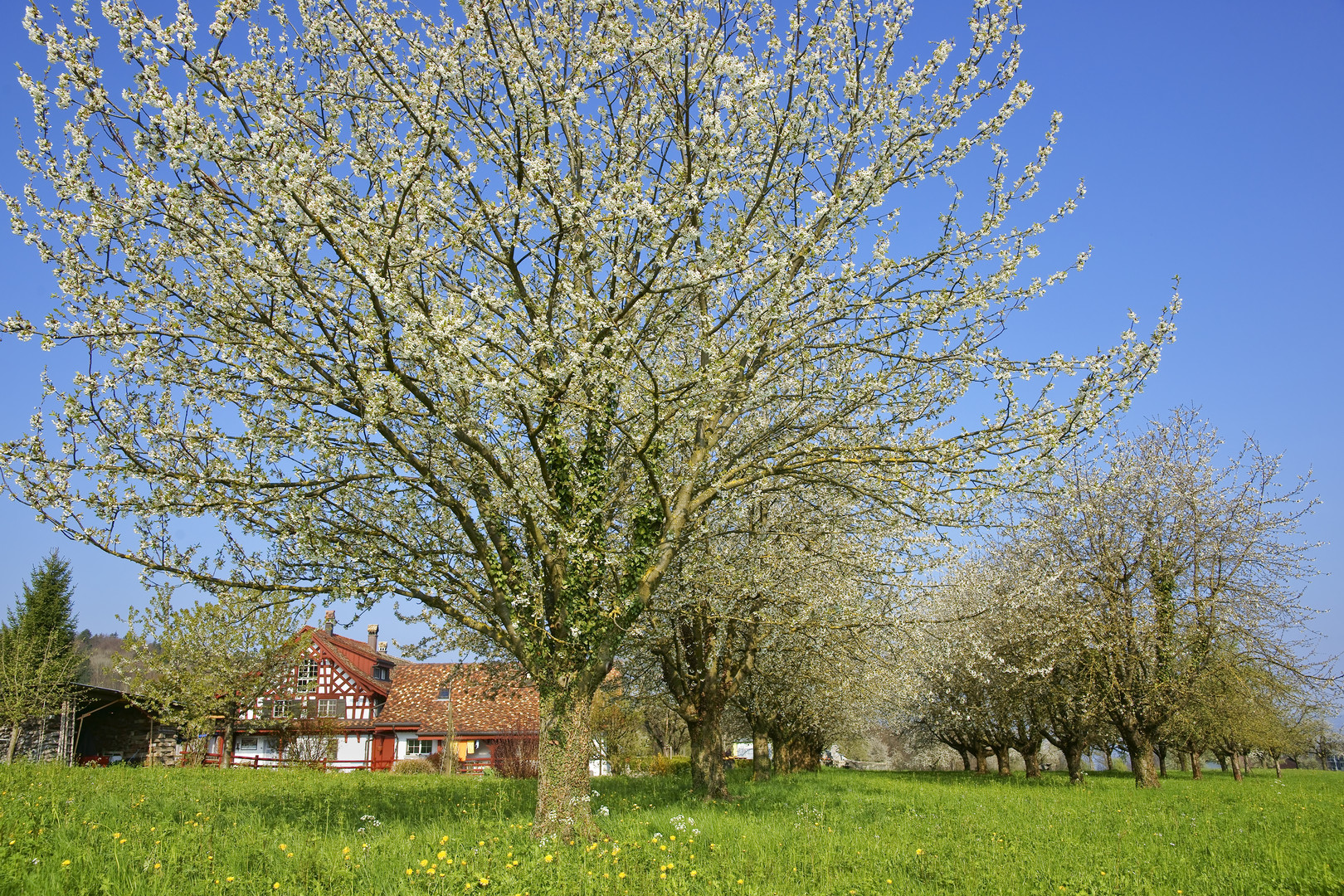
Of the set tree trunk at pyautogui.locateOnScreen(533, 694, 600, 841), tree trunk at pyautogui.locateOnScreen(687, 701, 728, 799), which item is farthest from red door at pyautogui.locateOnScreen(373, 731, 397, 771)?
tree trunk at pyautogui.locateOnScreen(533, 694, 600, 841)

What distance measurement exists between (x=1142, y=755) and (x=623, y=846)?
17.4m

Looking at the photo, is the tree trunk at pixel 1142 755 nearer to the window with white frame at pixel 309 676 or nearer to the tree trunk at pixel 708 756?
the tree trunk at pixel 708 756

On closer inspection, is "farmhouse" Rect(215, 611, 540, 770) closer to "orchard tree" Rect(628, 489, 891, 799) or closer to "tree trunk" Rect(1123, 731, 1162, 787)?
"orchard tree" Rect(628, 489, 891, 799)

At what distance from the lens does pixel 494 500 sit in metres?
8.38

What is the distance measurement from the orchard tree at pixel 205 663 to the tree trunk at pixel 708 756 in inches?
617

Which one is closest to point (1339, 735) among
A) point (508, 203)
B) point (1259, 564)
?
point (1259, 564)

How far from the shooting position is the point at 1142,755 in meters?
19.1

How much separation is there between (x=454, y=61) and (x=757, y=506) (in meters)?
9.10

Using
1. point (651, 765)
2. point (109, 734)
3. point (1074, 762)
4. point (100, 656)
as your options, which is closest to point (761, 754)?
point (1074, 762)

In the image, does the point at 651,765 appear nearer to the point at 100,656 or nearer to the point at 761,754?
the point at 761,754

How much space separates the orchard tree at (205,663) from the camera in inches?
974

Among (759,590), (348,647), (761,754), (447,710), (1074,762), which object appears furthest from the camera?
(348,647)

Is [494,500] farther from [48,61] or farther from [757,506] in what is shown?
[757,506]

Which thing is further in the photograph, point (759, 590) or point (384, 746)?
point (384, 746)
